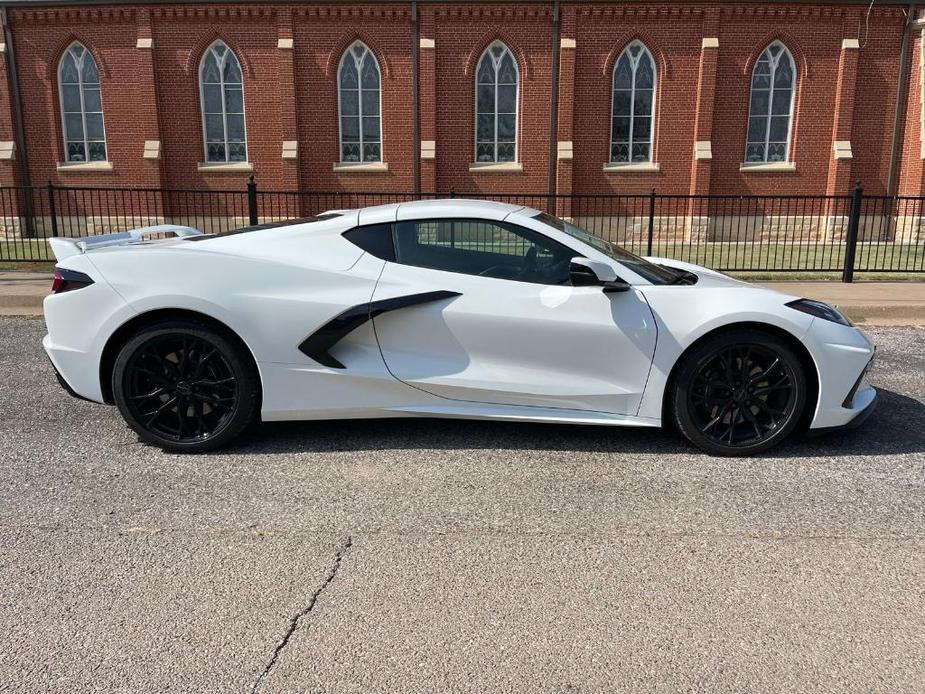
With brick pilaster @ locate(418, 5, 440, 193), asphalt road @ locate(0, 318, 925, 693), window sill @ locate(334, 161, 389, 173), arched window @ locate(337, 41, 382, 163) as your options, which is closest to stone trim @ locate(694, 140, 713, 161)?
brick pilaster @ locate(418, 5, 440, 193)

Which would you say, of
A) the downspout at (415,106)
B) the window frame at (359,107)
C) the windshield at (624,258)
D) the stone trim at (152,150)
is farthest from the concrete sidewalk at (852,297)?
the downspout at (415,106)

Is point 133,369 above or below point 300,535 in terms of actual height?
above

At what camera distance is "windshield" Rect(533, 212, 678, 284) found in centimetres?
444

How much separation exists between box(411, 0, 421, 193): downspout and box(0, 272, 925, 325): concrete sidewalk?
1153cm

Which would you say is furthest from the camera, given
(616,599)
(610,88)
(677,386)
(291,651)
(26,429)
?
(610,88)

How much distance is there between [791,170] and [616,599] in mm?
20674

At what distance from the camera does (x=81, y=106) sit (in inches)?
817

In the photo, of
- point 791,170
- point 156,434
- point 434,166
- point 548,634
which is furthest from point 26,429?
point 791,170

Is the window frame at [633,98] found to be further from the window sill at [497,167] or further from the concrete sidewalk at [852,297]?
the concrete sidewalk at [852,297]

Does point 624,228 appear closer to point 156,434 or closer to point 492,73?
point 492,73

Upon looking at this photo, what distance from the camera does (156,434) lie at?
4.38 meters

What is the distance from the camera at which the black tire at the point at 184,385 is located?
14.1 feet

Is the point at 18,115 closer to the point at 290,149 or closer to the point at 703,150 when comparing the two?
the point at 290,149

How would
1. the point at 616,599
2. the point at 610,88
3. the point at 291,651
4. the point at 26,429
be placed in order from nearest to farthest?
the point at 291,651, the point at 616,599, the point at 26,429, the point at 610,88
